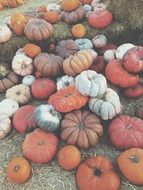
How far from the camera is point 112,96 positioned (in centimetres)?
518

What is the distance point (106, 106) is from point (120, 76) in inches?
25.7

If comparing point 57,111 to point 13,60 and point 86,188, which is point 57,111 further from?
point 13,60

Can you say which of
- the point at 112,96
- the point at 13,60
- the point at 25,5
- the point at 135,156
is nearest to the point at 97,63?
the point at 112,96

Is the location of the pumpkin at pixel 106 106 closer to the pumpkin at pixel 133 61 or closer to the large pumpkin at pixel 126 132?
the large pumpkin at pixel 126 132

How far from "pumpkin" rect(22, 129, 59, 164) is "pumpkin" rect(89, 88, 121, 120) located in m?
0.70

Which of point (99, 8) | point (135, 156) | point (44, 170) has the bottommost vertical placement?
point (44, 170)

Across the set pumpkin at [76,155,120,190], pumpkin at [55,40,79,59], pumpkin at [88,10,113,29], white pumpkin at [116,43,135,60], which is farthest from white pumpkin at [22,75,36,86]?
pumpkin at [76,155,120,190]

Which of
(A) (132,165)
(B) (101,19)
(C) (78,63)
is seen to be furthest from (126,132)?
(B) (101,19)

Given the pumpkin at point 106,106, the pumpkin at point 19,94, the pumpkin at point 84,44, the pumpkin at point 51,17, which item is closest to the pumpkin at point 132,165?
the pumpkin at point 106,106

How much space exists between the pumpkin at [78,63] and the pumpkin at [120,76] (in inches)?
12.7

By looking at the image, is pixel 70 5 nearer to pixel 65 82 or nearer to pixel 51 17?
pixel 51 17

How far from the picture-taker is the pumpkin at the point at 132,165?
14.6 feet

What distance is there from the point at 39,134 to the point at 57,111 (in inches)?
16.5

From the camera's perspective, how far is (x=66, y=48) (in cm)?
635
